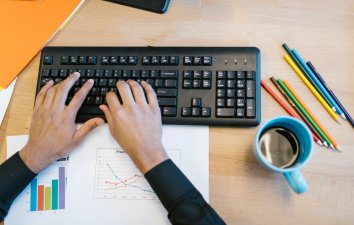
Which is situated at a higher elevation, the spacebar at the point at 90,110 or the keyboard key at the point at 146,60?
the keyboard key at the point at 146,60

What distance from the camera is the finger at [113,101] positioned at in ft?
1.90

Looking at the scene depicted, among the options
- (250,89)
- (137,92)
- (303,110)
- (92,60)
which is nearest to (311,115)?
(303,110)

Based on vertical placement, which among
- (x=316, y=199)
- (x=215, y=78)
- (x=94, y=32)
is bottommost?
(x=316, y=199)

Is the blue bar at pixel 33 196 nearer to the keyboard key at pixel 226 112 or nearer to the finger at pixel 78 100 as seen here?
the finger at pixel 78 100

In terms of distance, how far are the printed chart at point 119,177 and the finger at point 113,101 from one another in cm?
8

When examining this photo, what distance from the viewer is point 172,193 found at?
512 millimetres

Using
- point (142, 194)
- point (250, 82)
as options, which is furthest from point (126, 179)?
point (250, 82)

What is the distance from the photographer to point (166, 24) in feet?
2.16

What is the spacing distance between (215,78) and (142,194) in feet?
0.83

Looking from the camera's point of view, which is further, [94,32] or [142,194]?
[94,32]

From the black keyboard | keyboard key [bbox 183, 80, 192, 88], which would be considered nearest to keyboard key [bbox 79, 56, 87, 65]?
the black keyboard

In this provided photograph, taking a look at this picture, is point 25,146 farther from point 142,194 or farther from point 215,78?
point 215,78

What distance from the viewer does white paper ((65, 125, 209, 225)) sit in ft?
1.82

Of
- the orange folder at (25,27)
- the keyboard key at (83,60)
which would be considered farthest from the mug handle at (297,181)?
the orange folder at (25,27)
